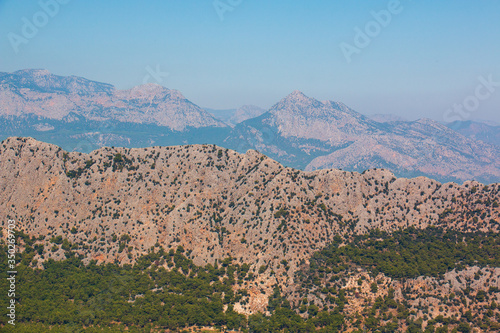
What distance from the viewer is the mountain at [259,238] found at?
146125 mm

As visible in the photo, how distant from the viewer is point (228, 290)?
6147 inches

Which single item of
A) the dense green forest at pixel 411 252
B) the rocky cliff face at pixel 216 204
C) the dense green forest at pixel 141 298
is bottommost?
the dense green forest at pixel 141 298

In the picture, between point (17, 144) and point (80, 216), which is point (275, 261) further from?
point (17, 144)

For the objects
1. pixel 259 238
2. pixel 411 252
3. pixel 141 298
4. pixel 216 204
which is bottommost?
pixel 141 298

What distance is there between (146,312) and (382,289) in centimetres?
8258

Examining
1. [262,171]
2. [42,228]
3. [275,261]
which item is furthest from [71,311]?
[262,171]

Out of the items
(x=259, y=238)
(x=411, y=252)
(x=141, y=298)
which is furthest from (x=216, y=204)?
(x=411, y=252)

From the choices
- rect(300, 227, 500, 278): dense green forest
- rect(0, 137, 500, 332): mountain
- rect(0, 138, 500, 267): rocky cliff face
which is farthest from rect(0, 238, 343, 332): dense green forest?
rect(300, 227, 500, 278): dense green forest

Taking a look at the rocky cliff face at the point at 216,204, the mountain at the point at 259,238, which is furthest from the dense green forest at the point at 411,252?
the rocky cliff face at the point at 216,204

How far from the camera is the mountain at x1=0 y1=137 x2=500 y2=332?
479 feet

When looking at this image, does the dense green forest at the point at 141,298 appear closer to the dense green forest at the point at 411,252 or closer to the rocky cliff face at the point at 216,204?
the rocky cliff face at the point at 216,204

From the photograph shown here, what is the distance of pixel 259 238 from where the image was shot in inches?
6841

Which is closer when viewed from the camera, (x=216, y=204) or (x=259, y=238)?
(x=259, y=238)

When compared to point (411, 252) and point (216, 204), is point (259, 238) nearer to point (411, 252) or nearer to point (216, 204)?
point (216, 204)
